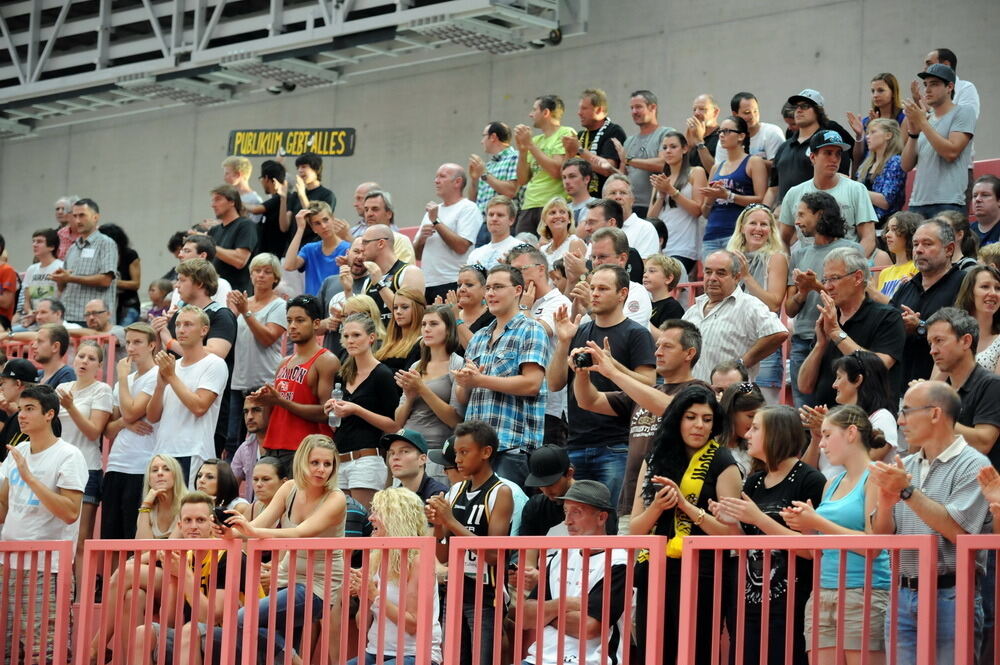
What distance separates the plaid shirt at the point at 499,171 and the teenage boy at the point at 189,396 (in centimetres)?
330

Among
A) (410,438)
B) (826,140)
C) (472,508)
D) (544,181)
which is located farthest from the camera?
(544,181)

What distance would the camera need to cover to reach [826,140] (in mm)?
9008

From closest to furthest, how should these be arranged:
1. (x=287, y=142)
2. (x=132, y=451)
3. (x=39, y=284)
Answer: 1. (x=132, y=451)
2. (x=39, y=284)
3. (x=287, y=142)

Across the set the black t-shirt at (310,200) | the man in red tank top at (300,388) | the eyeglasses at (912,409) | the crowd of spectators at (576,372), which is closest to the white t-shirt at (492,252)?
the crowd of spectators at (576,372)

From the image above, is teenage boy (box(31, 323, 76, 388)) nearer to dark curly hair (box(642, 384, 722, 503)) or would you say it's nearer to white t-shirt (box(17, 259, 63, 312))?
white t-shirt (box(17, 259, 63, 312))

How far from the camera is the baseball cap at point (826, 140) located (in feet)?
29.4

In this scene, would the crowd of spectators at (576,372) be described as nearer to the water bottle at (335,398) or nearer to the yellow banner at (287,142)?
the water bottle at (335,398)

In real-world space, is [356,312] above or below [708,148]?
below

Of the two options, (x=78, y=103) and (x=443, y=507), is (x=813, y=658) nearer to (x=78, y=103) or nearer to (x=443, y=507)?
(x=443, y=507)

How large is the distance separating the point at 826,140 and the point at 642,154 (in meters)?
2.51

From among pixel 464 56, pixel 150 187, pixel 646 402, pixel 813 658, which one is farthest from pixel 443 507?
pixel 150 187

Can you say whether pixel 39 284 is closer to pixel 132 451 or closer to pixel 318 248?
pixel 318 248

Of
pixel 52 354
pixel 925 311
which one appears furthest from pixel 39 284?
pixel 925 311

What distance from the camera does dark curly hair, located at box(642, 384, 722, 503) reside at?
5.92 m
